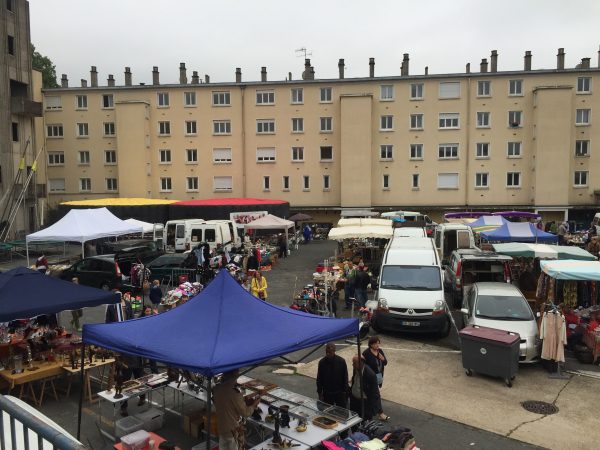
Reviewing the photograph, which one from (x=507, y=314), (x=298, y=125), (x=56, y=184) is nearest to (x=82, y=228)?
(x=507, y=314)

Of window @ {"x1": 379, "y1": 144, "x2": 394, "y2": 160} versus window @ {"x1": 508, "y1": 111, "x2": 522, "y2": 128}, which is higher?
window @ {"x1": 508, "y1": 111, "x2": 522, "y2": 128}

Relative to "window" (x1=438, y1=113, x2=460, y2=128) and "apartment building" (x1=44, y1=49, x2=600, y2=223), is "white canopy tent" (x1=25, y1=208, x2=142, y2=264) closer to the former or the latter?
"apartment building" (x1=44, y1=49, x2=600, y2=223)

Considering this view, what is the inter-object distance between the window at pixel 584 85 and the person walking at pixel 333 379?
Answer: 45.6 m

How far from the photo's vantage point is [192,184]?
157 feet

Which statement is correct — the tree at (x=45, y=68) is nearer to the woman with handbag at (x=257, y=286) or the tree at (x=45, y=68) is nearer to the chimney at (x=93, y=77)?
the chimney at (x=93, y=77)

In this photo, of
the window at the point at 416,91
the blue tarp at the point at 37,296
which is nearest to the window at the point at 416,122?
the window at the point at 416,91

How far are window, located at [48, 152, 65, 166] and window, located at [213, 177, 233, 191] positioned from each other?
610 inches

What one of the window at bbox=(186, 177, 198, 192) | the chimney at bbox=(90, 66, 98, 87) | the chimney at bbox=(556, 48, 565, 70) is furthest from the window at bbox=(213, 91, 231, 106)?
the chimney at bbox=(556, 48, 565, 70)

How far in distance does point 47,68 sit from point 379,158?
40.0m

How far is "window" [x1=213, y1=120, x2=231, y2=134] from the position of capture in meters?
47.0

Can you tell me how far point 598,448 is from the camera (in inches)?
295

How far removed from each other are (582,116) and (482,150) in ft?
30.3

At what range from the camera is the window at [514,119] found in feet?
145

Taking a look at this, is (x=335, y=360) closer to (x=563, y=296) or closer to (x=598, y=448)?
(x=598, y=448)
